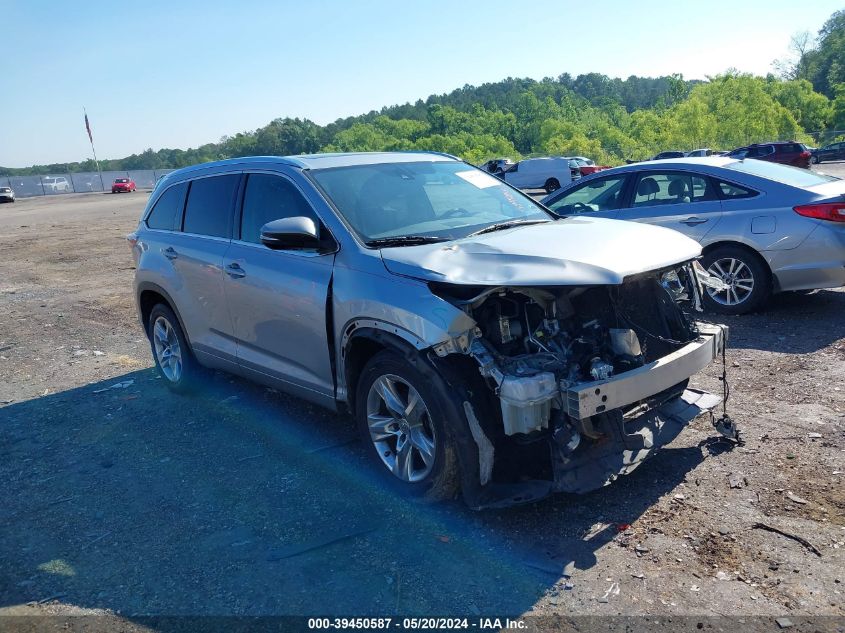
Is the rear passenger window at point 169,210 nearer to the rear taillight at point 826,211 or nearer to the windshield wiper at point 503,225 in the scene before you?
the windshield wiper at point 503,225

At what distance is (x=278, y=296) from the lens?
446cm

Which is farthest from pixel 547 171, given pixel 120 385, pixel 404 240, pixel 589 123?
pixel 589 123

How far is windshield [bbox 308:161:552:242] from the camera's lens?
4266mm

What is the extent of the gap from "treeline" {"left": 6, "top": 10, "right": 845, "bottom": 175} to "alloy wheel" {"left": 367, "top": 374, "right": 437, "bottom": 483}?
19.9 m

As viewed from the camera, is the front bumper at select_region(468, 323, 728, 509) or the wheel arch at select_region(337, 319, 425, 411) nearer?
the front bumper at select_region(468, 323, 728, 509)

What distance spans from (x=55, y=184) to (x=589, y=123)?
78.0 metres

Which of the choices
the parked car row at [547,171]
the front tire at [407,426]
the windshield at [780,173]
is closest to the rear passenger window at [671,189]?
the windshield at [780,173]

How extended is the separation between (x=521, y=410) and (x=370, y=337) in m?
1.00

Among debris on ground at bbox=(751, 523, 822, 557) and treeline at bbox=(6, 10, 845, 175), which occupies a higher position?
treeline at bbox=(6, 10, 845, 175)

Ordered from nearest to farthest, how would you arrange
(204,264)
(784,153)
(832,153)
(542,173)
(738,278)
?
1. (204,264)
2. (738,278)
3. (784,153)
4. (542,173)
5. (832,153)

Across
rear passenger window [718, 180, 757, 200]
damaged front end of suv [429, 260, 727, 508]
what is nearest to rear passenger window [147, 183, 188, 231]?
damaged front end of suv [429, 260, 727, 508]

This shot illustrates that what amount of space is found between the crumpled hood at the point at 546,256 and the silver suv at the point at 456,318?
1 centimetres

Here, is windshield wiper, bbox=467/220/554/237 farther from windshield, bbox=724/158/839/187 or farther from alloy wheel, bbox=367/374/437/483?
windshield, bbox=724/158/839/187

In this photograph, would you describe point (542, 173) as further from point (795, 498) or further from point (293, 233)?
point (795, 498)
